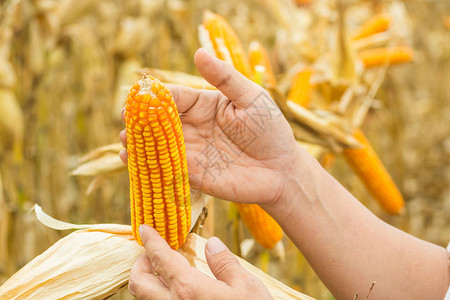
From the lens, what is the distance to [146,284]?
994mm

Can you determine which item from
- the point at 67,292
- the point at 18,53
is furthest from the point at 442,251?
the point at 18,53

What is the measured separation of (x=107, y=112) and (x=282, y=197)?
2.68 m

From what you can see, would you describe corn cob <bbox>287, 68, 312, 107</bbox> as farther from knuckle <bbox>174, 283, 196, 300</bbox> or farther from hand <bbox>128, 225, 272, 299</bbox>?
knuckle <bbox>174, 283, 196, 300</bbox>

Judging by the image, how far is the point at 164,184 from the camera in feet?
3.35

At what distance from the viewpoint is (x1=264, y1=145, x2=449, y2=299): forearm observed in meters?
1.30

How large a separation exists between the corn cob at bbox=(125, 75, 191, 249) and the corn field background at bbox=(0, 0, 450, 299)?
0.40 metres

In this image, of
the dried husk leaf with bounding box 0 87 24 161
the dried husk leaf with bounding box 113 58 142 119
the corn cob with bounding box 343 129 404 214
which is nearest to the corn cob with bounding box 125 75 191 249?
the corn cob with bounding box 343 129 404 214

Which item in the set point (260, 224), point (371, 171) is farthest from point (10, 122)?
point (371, 171)

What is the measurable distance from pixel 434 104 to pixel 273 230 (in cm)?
474

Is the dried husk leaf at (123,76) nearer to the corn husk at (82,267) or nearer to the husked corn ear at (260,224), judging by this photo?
the husked corn ear at (260,224)

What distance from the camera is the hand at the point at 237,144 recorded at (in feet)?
3.85

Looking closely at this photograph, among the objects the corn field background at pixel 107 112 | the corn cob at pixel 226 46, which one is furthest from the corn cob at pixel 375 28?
the corn cob at pixel 226 46

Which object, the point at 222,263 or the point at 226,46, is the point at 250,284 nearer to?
the point at 222,263

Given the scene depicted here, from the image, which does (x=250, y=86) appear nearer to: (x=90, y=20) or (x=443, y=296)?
(x=443, y=296)
